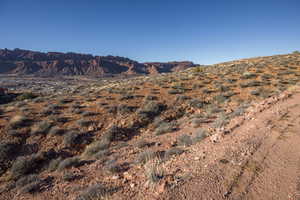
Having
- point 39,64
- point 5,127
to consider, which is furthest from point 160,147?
point 39,64

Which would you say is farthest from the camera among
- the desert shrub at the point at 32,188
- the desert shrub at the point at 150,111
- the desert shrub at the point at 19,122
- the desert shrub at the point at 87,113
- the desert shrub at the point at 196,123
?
the desert shrub at the point at 87,113

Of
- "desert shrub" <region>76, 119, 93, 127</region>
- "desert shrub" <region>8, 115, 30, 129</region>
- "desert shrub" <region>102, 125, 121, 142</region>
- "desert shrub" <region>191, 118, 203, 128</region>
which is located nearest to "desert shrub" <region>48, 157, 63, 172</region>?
A: "desert shrub" <region>102, 125, 121, 142</region>

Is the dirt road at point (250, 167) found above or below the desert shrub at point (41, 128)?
above

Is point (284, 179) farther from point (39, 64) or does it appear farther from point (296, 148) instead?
point (39, 64)

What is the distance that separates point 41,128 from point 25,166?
246 centimetres

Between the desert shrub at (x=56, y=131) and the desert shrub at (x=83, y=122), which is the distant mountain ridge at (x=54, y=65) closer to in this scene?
the desert shrub at (x=83, y=122)

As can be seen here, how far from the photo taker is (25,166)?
4.85 metres

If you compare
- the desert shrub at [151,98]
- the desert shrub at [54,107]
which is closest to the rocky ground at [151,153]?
the desert shrub at [54,107]

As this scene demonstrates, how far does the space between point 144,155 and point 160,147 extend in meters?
1.07

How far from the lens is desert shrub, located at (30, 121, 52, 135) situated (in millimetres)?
6699

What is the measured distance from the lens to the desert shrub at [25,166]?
185 inches

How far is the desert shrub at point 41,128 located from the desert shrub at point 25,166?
1.87 metres

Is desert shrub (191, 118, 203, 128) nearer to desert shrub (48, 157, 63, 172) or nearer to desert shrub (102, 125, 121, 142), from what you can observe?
desert shrub (102, 125, 121, 142)

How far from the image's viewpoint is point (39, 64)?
9750cm
